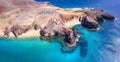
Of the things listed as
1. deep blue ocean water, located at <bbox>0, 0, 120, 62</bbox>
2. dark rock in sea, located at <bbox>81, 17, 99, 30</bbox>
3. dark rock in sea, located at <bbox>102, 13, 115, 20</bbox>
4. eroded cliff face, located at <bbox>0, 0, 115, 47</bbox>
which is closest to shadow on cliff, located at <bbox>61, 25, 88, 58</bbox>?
deep blue ocean water, located at <bbox>0, 0, 120, 62</bbox>

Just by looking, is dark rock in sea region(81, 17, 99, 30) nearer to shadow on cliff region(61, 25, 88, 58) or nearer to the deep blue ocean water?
the deep blue ocean water

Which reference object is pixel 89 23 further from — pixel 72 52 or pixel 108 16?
pixel 72 52

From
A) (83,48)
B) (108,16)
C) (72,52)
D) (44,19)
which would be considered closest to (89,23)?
(108,16)

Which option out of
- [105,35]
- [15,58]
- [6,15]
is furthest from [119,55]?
[6,15]

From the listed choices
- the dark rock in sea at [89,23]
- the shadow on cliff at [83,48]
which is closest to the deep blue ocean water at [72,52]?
the shadow on cliff at [83,48]

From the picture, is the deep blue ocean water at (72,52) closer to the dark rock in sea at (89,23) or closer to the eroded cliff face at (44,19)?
the dark rock in sea at (89,23)

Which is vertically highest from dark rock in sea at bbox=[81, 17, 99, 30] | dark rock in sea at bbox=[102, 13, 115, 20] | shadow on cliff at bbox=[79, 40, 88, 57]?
dark rock in sea at bbox=[102, 13, 115, 20]
